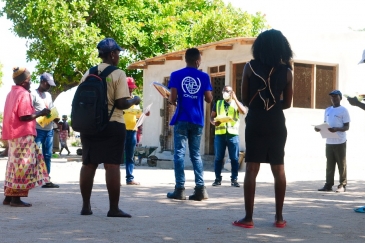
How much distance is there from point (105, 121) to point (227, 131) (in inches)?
195

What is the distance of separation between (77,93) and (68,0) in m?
24.4

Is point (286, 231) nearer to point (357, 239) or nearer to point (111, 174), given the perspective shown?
point (357, 239)

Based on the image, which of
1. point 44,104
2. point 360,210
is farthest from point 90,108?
point 44,104

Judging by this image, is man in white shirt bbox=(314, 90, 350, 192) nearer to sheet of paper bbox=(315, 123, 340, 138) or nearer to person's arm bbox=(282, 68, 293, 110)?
sheet of paper bbox=(315, 123, 340, 138)


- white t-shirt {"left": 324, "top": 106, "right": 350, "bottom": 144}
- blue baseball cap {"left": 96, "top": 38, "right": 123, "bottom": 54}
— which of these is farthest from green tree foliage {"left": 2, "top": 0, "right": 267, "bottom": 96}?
blue baseball cap {"left": 96, "top": 38, "right": 123, "bottom": 54}

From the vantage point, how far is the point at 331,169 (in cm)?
1094

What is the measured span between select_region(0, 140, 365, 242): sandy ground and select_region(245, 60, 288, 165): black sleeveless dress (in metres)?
0.72

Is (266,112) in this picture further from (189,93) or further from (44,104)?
(44,104)

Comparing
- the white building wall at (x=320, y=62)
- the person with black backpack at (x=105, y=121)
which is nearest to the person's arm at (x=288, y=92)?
the person with black backpack at (x=105, y=121)

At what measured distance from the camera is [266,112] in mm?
6230

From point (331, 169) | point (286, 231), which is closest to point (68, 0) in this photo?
point (331, 169)

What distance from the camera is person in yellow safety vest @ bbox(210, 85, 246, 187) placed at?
37.1 feet

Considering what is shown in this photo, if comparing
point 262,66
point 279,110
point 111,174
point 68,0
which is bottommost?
point 111,174

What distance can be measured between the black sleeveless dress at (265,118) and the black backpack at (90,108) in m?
1.47
